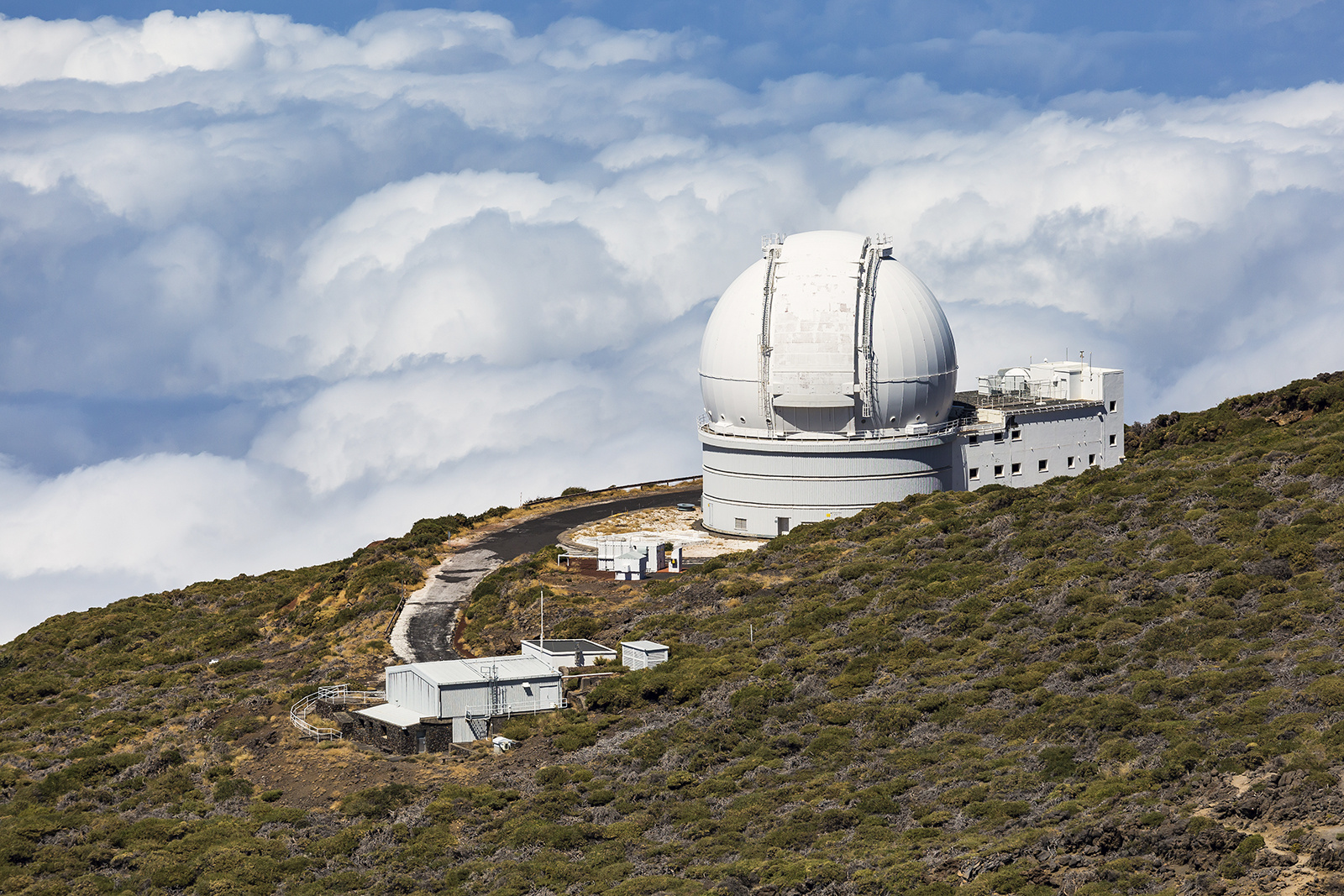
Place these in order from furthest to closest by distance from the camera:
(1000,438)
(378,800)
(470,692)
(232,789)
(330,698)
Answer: (1000,438) < (330,698) < (470,692) < (232,789) < (378,800)

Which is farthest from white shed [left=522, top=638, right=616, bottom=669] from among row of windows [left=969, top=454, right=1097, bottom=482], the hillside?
row of windows [left=969, top=454, right=1097, bottom=482]

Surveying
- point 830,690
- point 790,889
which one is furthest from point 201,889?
point 830,690

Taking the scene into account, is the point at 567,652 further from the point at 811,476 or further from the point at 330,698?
the point at 811,476

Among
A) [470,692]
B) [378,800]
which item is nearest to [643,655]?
[470,692]

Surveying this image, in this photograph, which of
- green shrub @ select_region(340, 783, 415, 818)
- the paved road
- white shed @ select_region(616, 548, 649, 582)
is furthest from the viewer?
white shed @ select_region(616, 548, 649, 582)

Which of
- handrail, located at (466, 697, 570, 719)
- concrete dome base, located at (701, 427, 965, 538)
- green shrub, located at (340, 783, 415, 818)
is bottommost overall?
green shrub, located at (340, 783, 415, 818)

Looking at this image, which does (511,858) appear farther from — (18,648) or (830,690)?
(18,648)

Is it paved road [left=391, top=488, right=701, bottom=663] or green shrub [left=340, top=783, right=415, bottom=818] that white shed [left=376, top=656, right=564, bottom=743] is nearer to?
green shrub [left=340, top=783, right=415, bottom=818]

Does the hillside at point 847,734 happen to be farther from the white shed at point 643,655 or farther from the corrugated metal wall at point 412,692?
the corrugated metal wall at point 412,692
